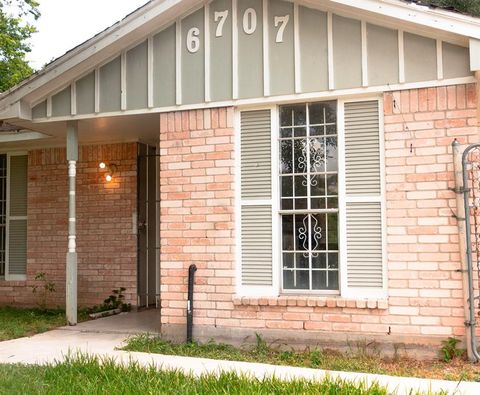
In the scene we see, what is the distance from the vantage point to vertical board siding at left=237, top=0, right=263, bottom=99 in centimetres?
695

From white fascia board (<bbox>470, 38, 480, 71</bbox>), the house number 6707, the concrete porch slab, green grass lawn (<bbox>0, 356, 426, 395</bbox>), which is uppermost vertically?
the house number 6707

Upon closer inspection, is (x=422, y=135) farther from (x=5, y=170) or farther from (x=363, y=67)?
(x=5, y=170)

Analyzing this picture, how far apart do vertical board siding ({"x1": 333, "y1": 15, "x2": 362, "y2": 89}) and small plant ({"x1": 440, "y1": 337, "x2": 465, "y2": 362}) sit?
3063 mm

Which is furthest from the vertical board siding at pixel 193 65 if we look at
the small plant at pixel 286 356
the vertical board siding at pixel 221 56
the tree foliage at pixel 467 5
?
the tree foliage at pixel 467 5

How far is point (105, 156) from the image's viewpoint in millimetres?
10289

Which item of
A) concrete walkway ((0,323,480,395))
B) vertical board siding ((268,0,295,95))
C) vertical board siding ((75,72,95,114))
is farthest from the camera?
vertical board siding ((75,72,95,114))

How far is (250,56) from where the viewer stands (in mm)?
7000

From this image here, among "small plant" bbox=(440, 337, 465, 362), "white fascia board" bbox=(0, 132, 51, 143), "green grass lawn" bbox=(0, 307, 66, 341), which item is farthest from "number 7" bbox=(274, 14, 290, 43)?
"green grass lawn" bbox=(0, 307, 66, 341)

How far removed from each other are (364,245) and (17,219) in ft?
23.7

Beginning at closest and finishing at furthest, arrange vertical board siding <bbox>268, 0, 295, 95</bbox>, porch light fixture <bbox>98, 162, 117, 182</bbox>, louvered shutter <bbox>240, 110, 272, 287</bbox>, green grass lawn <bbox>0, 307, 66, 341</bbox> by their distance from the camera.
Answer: vertical board siding <bbox>268, 0, 295, 95</bbox> < louvered shutter <bbox>240, 110, 272, 287</bbox> < green grass lawn <bbox>0, 307, 66, 341</bbox> < porch light fixture <bbox>98, 162, 117, 182</bbox>

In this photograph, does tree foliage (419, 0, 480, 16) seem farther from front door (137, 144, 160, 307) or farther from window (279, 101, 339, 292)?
window (279, 101, 339, 292)

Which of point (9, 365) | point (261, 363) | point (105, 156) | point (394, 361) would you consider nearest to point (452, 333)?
point (394, 361)

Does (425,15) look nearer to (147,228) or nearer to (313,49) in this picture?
(313,49)

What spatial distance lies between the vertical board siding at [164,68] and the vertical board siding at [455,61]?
3391 millimetres
